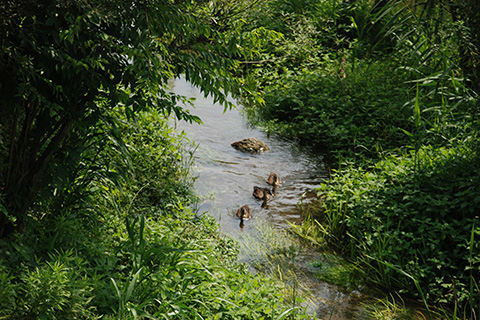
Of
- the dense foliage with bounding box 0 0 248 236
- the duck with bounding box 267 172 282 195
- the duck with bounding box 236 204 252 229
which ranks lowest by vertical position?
the duck with bounding box 236 204 252 229

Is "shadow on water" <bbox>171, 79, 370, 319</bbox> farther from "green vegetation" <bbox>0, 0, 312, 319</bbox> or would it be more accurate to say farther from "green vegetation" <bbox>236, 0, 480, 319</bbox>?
"green vegetation" <bbox>0, 0, 312, 319</bbox>

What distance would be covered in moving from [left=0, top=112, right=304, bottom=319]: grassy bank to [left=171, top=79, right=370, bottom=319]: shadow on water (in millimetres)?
560

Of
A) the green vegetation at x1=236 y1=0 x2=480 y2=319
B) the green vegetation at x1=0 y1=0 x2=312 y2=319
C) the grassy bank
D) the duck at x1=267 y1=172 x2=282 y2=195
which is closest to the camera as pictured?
the grassy bank

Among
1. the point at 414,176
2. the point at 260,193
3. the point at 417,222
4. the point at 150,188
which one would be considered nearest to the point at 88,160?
the point at 150,188

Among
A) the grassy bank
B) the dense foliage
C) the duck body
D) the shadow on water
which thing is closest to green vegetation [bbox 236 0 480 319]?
the shadow on water

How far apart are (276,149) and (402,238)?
387 cm

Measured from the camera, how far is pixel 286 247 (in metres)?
5.52

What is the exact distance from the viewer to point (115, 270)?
367cm

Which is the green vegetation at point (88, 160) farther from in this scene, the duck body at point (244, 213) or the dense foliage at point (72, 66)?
the duck body at point (244, 213)

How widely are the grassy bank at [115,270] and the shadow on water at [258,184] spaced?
1.84 feet

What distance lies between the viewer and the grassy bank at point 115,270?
2752 mm

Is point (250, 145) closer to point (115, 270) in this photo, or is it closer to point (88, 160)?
point (88, 160)

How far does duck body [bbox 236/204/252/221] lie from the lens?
6.04 meters

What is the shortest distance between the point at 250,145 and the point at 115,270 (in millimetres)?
4900
